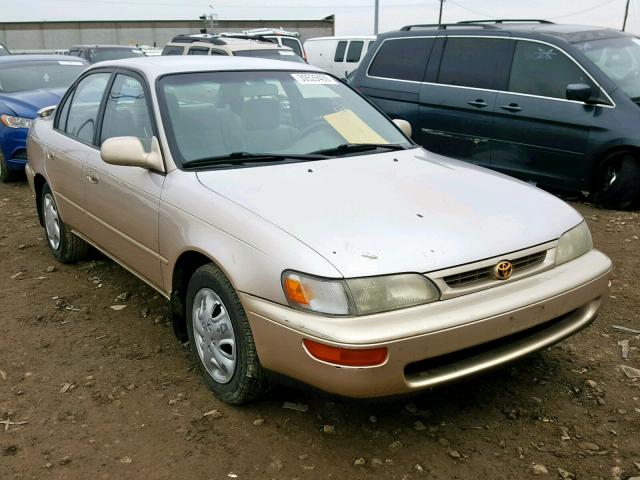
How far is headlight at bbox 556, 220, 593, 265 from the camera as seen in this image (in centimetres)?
292

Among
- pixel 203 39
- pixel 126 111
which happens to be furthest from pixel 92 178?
pixel 203 39

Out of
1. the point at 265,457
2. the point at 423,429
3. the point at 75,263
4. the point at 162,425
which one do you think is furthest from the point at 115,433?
the point at 75,263

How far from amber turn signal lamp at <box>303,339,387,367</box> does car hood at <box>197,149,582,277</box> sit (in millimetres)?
278

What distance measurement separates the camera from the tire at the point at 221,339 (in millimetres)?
2746

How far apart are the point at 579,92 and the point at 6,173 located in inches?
262

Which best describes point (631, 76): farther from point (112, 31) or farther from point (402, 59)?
point (112, 31)

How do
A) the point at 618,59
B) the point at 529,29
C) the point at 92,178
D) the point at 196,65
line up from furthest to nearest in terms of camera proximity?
the point at 529,29 < the point at 618,59 < the point at 92,178 < the point at 196,65

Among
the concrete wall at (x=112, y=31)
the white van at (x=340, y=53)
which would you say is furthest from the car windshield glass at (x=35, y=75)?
the concrete wall at (x=112, y=31)

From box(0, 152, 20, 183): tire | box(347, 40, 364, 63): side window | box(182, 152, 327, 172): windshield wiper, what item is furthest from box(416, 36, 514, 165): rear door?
box(347, 40, 364, 63): side window

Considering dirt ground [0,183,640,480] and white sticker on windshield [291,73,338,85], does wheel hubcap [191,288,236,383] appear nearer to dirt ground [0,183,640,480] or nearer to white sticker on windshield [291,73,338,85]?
dirt ground [0,183,640,480]

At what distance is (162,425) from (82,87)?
275 cm

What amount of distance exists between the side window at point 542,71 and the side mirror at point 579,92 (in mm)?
142

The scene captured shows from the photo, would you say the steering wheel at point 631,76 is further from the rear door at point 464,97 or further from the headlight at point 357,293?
the headlight at point 357,293

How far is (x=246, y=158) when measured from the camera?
3359 mm
